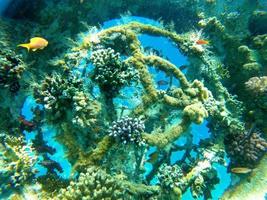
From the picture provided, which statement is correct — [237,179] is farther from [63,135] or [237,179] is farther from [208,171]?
[63,135]

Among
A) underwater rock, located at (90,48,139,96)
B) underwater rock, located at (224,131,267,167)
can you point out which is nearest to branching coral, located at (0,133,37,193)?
underwater rock, located at (90,48,139,96)

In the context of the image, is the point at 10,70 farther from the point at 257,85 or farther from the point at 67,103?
the point at 257,85

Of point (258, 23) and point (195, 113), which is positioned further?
point (258, 23)

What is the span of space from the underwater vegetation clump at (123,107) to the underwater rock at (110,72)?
20 mm

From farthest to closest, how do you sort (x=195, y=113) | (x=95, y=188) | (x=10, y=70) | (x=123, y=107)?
(x=10, y=70) → (x=123, y=107) → (x=195, y=113) → (x=95, y=188)

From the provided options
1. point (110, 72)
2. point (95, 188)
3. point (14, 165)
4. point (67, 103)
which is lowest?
point (95, 188)

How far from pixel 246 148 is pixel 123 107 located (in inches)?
132

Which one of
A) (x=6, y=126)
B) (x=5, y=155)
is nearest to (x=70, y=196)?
(x=5, y=155)

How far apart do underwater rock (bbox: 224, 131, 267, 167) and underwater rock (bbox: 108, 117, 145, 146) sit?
3100 mm

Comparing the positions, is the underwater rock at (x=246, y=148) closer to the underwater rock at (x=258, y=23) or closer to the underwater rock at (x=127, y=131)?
the underwater rock at (x=127, y=131)

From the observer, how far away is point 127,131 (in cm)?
554

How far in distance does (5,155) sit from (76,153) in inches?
47.7

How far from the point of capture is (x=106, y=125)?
6.00m

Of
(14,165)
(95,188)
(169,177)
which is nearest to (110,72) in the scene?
(95,188)
